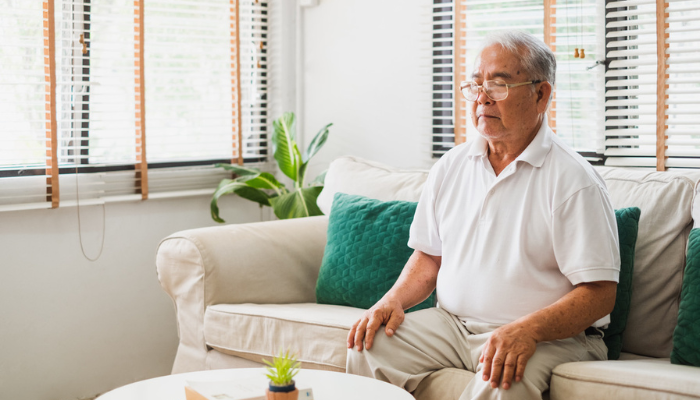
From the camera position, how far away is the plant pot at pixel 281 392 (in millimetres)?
1215

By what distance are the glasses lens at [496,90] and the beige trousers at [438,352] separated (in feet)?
1.94

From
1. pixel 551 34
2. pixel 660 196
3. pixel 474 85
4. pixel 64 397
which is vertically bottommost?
pixel 64 397

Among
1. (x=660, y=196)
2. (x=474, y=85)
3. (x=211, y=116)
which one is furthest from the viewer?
(x=211, y=116)

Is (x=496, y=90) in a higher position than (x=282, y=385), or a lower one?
higher

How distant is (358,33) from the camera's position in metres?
3.41

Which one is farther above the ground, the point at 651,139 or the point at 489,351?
the point at 651,139

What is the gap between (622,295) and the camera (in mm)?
1872

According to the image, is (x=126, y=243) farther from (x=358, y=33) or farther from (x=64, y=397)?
(x=358, y=33)

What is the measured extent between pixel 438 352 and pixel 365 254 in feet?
1.91

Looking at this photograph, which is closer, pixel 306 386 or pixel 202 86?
pixel 306 386

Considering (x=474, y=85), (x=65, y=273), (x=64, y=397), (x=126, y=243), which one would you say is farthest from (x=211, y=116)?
(x=474, y=85)

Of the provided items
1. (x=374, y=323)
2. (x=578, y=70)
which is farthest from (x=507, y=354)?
(x=578, y=70)

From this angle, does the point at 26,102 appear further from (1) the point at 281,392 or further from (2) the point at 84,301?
(1) the point at 281,392

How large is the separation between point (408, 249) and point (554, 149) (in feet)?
2.13
